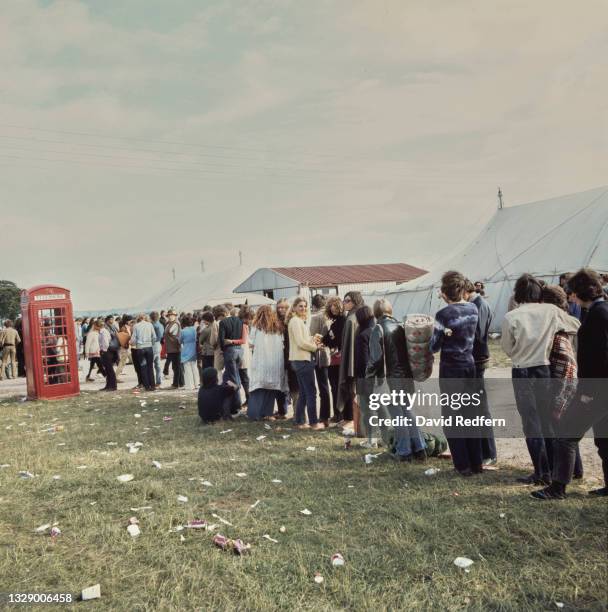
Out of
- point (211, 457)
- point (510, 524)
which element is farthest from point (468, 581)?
point (211, 457)

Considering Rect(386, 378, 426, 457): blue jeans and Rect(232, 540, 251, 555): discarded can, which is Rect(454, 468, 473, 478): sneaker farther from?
Rect(232, 540, 251, 555): discarded can

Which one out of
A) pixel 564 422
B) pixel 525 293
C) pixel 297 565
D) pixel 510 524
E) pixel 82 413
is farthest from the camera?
pixel 82 413

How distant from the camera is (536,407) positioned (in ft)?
18.9

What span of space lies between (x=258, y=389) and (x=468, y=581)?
252 inches

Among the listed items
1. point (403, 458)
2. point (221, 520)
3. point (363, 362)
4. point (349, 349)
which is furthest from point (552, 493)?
point (349, 349)

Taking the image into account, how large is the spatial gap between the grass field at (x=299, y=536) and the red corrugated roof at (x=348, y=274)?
45.3 metres

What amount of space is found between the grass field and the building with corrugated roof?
4198 cm

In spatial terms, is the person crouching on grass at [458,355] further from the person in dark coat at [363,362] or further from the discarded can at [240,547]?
the discarded can at [240,547]

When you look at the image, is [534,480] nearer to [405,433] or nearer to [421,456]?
[421,456]

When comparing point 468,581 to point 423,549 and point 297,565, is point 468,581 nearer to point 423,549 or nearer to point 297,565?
point 423,549

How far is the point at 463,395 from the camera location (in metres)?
6.24

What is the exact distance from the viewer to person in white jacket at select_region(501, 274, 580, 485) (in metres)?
5.70

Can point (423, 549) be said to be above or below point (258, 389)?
below

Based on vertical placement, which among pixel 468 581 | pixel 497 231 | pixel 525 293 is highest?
pixel 497 231
